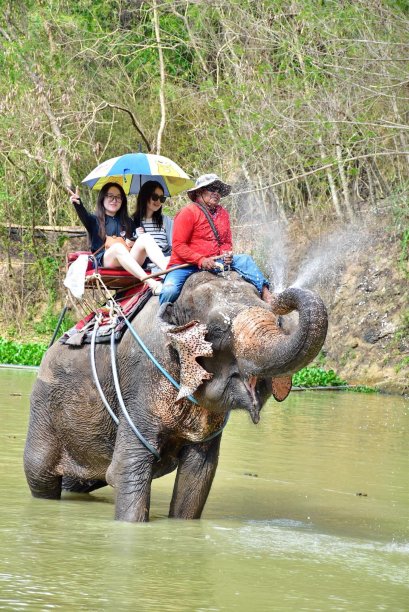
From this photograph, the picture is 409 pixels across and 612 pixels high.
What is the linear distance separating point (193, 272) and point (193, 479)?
123 centimetres

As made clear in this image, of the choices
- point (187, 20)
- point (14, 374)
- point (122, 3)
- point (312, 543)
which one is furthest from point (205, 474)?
point (122, 3)

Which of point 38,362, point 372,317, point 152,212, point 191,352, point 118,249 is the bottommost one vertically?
point 38,362

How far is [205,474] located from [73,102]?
15213 millimetres

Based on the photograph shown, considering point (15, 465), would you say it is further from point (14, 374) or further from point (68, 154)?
point (68, 154)

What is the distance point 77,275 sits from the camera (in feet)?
26.3

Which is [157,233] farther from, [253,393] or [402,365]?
[402,365]

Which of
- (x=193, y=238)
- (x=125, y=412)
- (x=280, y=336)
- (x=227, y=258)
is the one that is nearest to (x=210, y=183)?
(x=193, y=238)

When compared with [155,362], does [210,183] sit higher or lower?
higher

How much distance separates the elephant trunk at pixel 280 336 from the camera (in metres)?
6.00

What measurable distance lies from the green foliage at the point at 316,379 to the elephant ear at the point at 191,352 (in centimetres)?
992

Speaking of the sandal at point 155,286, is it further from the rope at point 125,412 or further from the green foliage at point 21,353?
→ the green foliage at point 21,353

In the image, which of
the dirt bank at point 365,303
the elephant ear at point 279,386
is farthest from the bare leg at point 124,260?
the dirt bank at point 365,303

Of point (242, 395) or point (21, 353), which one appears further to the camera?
point (21, 353)

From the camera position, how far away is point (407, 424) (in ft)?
42.7
